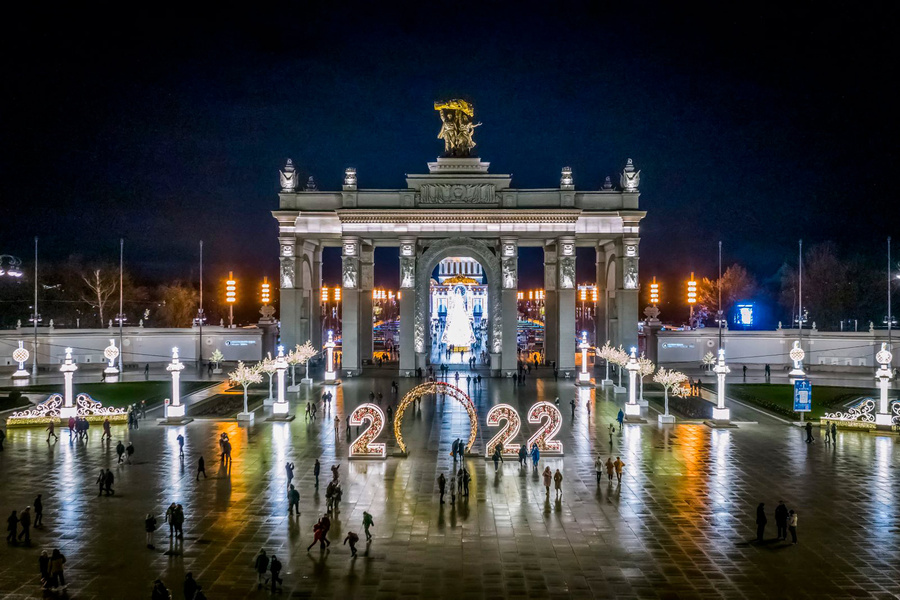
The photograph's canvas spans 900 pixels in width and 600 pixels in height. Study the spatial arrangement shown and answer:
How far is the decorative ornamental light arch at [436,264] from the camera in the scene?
65.4m

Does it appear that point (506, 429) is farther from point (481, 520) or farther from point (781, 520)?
point (781, 520)

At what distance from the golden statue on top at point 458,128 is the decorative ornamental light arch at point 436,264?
7821 millimetres

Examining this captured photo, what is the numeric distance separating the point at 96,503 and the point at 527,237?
46016 millimetres

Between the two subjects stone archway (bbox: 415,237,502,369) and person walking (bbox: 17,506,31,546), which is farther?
stone archway (bbox: 415,237,502,369)

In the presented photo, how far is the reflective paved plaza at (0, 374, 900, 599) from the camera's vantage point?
57.0 feet

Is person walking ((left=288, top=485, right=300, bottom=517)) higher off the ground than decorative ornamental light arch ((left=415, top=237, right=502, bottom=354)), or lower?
lower

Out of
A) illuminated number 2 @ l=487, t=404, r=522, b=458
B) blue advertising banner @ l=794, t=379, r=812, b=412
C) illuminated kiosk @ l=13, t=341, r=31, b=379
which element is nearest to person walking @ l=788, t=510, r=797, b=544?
illuminated number 2 @ l=487, t=404, r=522, b=458

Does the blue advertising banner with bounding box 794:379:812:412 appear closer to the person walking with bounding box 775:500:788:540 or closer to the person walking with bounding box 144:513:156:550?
the person walking with bounding box 775:500:788:540

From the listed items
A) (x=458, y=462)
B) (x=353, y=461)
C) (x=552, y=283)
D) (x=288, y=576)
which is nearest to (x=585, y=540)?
(x=288, y=576)

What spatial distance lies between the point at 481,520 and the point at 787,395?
3625cm

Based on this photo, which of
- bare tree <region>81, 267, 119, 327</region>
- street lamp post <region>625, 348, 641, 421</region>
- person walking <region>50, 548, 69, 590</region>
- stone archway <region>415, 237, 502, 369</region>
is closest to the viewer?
person walking <region>50, 548, 69, 590</region>

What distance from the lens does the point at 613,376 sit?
61844mm

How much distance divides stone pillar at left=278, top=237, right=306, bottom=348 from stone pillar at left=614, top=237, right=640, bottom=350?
2962 centimetres

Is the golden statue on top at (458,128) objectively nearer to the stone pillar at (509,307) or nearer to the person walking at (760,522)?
the stone pillar at (509,307)
